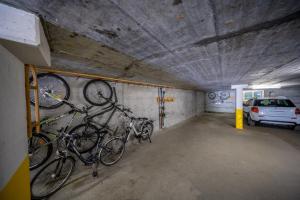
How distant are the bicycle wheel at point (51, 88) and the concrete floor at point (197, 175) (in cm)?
150

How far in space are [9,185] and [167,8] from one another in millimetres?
1893

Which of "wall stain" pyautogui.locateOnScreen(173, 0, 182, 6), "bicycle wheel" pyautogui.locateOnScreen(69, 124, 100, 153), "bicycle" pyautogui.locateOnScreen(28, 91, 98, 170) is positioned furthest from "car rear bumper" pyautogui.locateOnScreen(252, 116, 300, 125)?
"bicycle" pyautogui.locateOnScreen(28, 91, 98, 170)

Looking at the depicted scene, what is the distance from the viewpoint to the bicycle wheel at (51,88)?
215 centimetres

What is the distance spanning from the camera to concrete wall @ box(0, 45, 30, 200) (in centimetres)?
83

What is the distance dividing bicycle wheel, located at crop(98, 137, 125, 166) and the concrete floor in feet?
0.56

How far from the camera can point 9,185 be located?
87 centimetres

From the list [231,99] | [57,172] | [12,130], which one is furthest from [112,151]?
[231,99]

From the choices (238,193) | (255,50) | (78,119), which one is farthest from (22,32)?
(238,193)

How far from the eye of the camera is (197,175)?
2.12 metres

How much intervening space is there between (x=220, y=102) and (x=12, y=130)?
41.6 feet

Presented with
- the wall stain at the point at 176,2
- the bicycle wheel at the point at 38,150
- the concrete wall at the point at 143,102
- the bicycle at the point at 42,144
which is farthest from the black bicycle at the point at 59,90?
the wall stain at the point at 176,2

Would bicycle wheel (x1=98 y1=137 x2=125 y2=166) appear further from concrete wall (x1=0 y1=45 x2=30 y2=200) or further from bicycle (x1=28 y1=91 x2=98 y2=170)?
concrete wall (x1=0 y1=45 x2=30 y2=200)

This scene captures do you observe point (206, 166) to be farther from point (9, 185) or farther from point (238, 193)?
point (9, 185)

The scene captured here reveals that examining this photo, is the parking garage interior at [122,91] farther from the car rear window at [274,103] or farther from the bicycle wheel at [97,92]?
the car rear window at [274,103]
